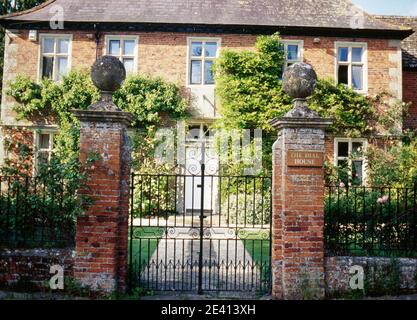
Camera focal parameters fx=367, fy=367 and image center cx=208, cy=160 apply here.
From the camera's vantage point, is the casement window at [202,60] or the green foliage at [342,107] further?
the casement window at [202,60]

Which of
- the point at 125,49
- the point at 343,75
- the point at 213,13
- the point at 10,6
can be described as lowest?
the point at 343,75

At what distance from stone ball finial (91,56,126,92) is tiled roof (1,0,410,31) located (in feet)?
29.9

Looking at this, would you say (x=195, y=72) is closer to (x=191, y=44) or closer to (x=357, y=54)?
(x=191, y=44)

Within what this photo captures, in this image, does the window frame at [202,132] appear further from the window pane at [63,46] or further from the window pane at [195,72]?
the window pane at [63,46]

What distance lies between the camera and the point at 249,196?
11.8m

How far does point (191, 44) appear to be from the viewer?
13828mm

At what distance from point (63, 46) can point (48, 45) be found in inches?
22.2

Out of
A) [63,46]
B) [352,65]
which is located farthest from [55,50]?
[352,65]

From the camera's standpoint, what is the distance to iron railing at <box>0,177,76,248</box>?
5.02 m

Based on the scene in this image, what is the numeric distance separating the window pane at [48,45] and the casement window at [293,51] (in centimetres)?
873

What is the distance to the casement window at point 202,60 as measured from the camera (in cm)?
1384

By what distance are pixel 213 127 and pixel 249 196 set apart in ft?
10.2

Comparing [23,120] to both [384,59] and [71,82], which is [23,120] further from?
[384,59]

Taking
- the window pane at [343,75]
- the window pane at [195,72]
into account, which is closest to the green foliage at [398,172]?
the window pane at [343,75]
